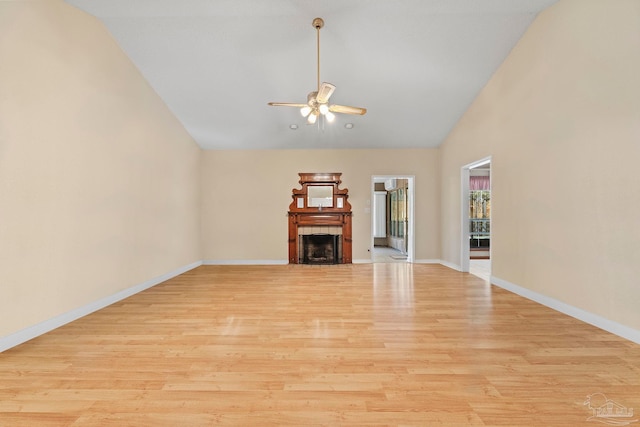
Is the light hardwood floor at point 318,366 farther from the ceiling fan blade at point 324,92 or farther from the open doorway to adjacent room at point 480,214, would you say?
the open doorway to adjacent room at point 480,214

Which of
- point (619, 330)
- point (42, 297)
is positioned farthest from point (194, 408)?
point (619, 330)

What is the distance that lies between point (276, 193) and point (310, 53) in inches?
128

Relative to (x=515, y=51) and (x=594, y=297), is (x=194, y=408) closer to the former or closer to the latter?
(x=594, y=297)

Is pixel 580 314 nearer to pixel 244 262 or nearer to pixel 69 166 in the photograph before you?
pixel 69 166

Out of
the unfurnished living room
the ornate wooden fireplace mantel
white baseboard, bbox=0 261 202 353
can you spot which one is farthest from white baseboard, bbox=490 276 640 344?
white baseboard, bbox=0 261 202 353

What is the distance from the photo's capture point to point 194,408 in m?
1.66

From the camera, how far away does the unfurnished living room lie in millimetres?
1853

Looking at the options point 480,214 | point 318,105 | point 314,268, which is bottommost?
point 314,268

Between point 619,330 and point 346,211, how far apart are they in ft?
15.3

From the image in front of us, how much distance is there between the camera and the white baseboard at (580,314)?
260cm

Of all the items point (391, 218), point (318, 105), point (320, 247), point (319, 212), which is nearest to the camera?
point (318, 105)

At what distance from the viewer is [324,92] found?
3217 millimetres

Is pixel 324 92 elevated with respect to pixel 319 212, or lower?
elevated

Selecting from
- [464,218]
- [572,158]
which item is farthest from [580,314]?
[464,218]
